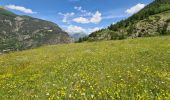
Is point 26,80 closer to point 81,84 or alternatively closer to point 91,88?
point 81,84

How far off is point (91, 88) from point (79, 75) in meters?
3.58

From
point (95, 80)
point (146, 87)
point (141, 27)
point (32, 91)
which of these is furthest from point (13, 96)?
point (141, 27)

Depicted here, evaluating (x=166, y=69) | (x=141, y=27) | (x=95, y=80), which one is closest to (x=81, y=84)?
(x=95, y=80)

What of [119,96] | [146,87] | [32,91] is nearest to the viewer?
[119,96]

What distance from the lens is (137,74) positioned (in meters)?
14.6

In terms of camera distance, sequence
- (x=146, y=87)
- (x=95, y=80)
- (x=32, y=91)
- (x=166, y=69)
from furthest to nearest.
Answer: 1. (x=166, y=69)
2. (x=95, y=80)
3. (x=32, y=91)
4. (x=146, y=87)

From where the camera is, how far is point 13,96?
39.4 feet

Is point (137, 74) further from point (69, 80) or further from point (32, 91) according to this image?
point (32, 91)

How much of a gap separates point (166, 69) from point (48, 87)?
23.3ft

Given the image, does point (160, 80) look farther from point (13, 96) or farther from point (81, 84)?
point (13, 96)

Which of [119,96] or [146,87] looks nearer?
[119,96]

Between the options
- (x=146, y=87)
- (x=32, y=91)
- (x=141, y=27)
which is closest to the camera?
(x=146, y=87)

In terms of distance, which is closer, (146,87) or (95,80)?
(146,87)

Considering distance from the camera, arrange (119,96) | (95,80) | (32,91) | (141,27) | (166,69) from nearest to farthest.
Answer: (119,96) → (32,91) → (95,80) → (166,69) → (141,27)
